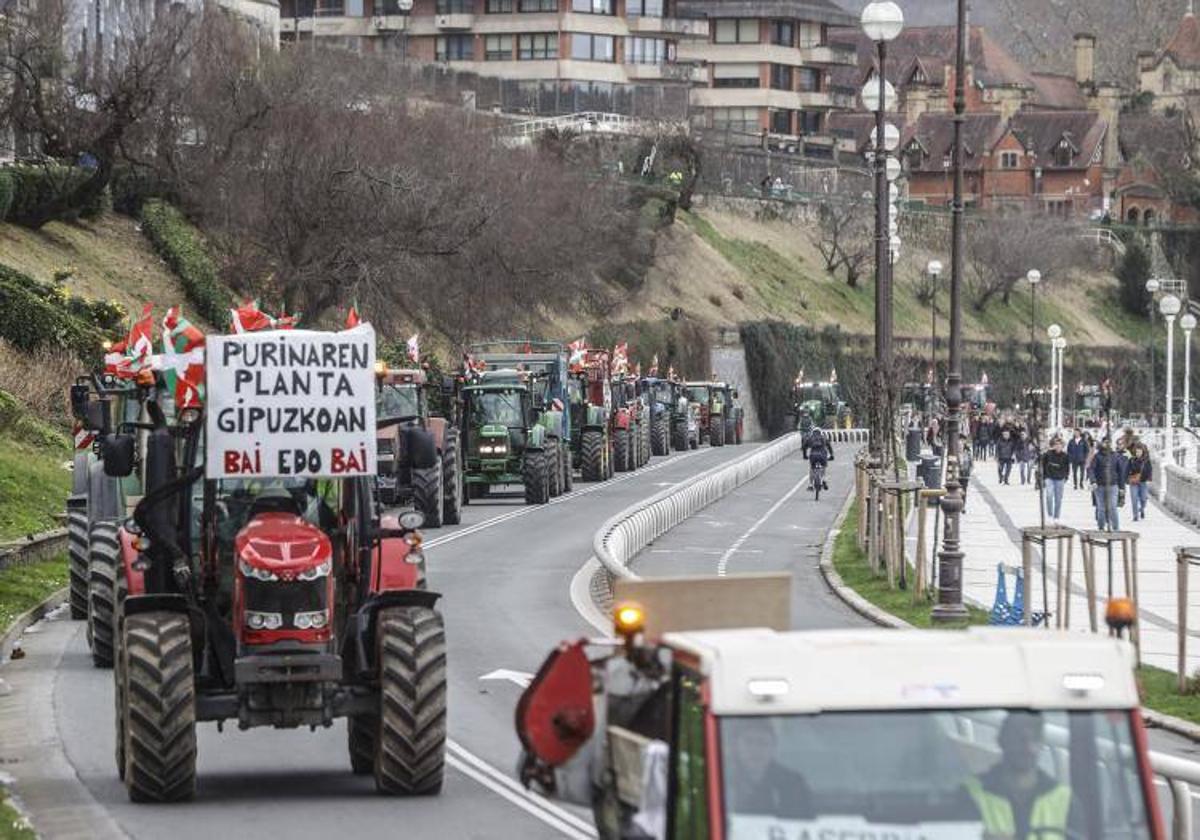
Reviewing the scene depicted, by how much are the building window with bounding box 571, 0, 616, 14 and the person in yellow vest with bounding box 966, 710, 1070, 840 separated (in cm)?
14127

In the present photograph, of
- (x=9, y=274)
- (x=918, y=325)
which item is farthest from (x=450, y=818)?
(x=918, y=325)

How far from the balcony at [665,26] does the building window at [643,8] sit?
0.23 metres

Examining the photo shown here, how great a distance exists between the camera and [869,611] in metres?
34.5

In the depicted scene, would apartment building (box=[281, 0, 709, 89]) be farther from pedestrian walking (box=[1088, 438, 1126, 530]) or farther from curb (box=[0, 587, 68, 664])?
curb (box=[0, 587, 68, 664])

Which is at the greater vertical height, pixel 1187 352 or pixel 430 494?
pixel 1187 352

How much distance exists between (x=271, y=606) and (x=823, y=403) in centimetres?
10342

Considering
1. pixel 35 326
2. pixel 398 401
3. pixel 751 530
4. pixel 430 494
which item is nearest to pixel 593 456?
pixel 751 530

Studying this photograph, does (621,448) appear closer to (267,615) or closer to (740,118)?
(267,615)

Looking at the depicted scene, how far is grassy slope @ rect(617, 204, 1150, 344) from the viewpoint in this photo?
128 meters

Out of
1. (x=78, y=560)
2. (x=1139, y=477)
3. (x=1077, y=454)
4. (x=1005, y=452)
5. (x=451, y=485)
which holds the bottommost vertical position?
(x=1005, y=452)

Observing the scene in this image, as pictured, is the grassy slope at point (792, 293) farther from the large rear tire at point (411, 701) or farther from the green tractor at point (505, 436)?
the large rear tire at point (411, 701)

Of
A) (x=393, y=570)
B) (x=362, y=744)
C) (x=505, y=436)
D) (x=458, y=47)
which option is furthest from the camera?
(x=458, y=47)

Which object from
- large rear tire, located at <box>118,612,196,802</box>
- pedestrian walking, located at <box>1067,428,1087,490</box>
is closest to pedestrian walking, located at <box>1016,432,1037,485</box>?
pedestrian walking, located at <box>1067,428,1087,490</box>

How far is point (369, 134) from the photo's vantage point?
3147 inches
